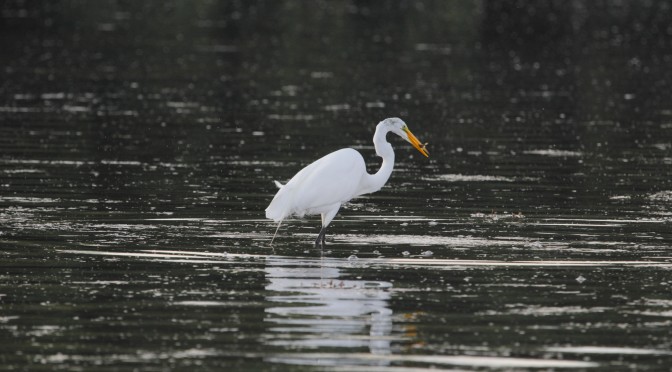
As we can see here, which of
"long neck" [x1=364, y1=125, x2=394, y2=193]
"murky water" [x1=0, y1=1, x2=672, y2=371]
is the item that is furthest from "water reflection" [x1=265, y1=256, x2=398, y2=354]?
"long neck" [x1=364, y1=125, x2=394, y2=193]

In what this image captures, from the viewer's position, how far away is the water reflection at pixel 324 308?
11.6 m

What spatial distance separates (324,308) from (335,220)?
17.8 feet

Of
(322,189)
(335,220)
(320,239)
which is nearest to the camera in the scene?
(320,239)

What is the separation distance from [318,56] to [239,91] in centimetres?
949

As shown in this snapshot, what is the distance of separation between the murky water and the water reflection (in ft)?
0.11

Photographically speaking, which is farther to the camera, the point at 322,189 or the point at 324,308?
the point at 322,189

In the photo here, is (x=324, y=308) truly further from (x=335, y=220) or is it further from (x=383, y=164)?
(x=335, y=220)

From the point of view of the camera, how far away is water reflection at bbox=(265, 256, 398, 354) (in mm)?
11609

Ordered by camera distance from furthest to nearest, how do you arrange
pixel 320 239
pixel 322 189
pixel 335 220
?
pixel 335 220 → pixel 322 189 → pixel 320 239

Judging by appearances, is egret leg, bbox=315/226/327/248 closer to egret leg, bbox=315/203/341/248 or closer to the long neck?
egret leg, bbox=315/203/341/248

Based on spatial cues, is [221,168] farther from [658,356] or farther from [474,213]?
[658,356]

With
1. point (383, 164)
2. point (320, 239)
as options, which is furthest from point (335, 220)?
point (320, 239)

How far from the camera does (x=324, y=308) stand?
12773 millimetres

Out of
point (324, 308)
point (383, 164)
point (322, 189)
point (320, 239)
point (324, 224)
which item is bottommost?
point (324, 308)
